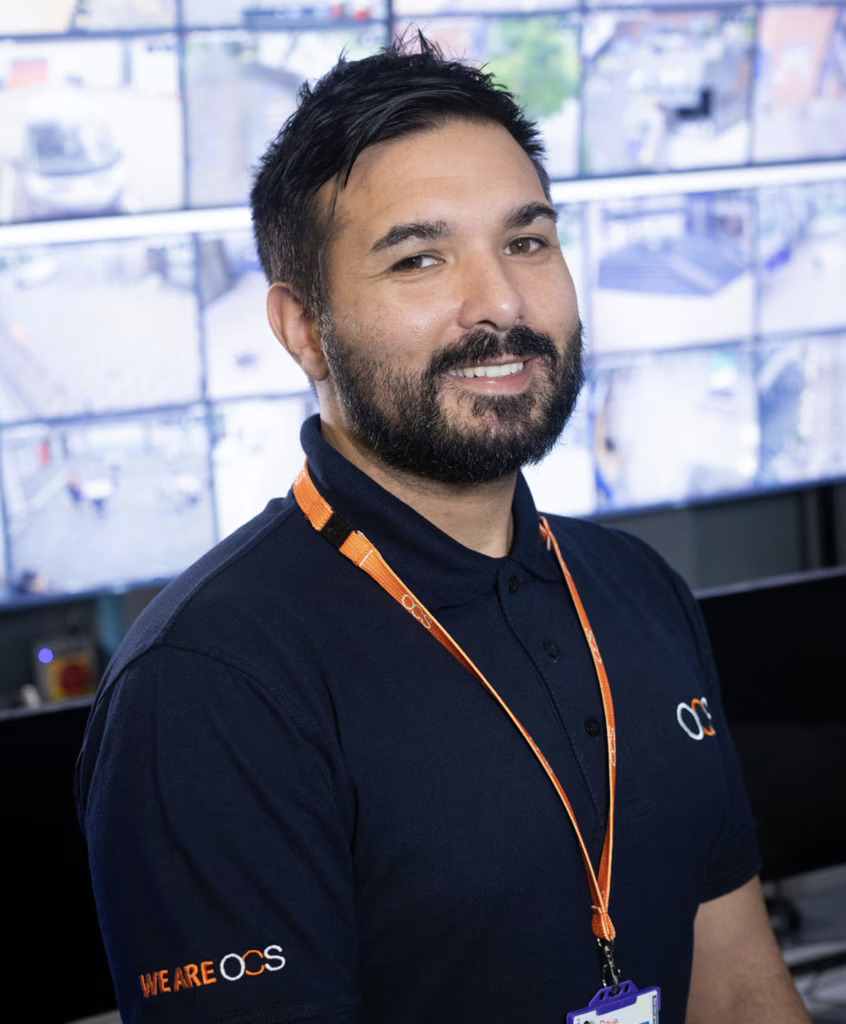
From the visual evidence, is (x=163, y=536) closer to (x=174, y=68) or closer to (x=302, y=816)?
(x=174, y=68)

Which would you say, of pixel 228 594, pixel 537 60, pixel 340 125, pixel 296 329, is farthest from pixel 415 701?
pixel 537 60

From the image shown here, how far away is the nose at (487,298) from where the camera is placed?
1.01m

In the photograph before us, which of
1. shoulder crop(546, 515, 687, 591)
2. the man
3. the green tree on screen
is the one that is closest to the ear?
the man

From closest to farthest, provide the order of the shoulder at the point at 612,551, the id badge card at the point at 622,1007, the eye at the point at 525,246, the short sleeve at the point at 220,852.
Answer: the short sleeve at the point at 220,852, the id badge card at the point at 622,1007, the eye at the point at 525,246, the shoulder at the point at 612,551

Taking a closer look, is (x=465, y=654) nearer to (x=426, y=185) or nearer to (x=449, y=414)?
(x=449, y=414)

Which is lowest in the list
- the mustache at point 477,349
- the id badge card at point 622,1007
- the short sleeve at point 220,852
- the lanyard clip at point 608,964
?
the id badge card at point 622,1007

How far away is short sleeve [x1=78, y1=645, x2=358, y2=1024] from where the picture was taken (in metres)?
0.88

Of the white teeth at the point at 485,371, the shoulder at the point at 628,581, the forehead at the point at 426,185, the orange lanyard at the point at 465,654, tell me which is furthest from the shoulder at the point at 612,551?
the forehead at the point at 426,185

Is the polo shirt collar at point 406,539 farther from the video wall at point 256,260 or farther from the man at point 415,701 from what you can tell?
the video wall at point 256,260

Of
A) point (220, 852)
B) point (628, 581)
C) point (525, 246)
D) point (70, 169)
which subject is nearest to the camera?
point (220, 852)

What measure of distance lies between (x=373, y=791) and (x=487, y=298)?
1.33 ft

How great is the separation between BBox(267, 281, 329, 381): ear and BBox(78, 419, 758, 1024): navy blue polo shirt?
6 centimetres

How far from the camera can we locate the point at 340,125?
1.07m

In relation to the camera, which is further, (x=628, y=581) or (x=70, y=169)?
(x=70, y=169)
